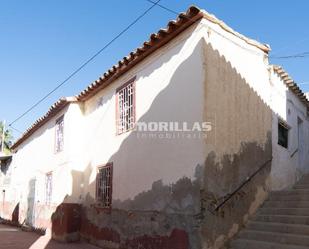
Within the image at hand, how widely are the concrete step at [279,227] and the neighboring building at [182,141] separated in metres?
0.27

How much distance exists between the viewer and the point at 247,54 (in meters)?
9.16

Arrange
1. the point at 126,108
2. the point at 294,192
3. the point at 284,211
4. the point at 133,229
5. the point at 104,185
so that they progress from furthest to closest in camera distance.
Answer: the point at 104,185 → the point at 126,108 → the point at 133,229 → the point at 294,192 → the point at 284,211

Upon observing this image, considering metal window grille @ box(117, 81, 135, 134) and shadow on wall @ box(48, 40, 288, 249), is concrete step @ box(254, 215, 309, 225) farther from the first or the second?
metal window grille @ box(117, 81, 135, 134)

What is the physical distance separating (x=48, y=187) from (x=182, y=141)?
9.14 meters

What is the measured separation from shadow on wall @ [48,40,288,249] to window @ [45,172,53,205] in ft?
18.8

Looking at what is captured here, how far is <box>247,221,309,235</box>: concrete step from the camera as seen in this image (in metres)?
7.14

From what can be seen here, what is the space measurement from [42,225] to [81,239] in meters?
3.69

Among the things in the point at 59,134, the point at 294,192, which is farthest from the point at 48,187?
the point at 294,192

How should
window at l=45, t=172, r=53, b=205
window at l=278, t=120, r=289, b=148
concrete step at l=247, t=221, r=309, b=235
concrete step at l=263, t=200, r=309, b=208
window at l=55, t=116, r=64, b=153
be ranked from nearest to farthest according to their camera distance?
1. concrete step at l=247, t=221, r=309, b=235
2. concrete step at l=263, t=200, r=309, b=208
3. window at l=278, t=120, r=289, b=148
4. window at l=55, t=116, r=64, b=153
5. window at l=45, t=172, r=53, b=205

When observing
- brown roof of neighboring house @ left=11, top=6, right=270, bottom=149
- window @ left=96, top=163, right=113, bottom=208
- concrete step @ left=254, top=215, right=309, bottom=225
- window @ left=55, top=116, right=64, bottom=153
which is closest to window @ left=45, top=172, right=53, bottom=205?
window @ left=55, top=116, right=64, bottom=153

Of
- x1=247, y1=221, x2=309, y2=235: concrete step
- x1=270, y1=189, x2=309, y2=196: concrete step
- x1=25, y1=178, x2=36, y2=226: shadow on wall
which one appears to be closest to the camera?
x1=247, y1=221, x2=309, y2=235: concrete step

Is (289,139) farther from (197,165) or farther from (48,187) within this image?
(48,187)

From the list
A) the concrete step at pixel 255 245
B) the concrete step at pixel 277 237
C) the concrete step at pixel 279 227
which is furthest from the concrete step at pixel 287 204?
the concrete step at pixel 255 245

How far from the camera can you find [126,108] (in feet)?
34.8
